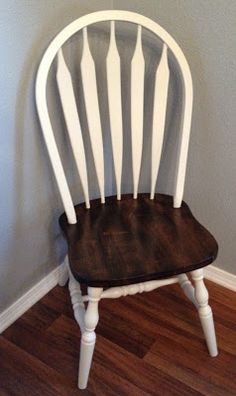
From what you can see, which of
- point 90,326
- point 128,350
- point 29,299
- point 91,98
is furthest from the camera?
point 29,299

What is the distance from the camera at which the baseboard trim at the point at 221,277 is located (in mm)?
1329

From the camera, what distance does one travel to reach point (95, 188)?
1.33 m

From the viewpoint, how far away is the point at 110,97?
1.04 metres

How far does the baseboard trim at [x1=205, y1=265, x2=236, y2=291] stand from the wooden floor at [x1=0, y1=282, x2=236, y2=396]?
35 millimetres

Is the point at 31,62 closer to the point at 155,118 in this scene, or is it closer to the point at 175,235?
the point at 155,118

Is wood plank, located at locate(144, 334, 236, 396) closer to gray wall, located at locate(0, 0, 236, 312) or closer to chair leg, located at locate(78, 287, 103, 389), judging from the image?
chair leg, located at locate(78, 287, 103, 389)

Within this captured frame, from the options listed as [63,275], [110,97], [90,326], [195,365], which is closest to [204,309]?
[195,365]

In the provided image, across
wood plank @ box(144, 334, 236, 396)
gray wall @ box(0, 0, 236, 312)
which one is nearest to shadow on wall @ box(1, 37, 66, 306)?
gray wall @ box(0, 0, 236, 312)

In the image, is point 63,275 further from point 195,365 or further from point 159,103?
point 159,103

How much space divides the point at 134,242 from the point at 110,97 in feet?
1.35

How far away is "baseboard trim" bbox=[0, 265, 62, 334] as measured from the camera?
118cm

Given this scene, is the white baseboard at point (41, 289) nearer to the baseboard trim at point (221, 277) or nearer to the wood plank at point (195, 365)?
the baseboard trim at point (221, 277)

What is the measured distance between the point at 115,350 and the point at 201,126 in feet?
2.42

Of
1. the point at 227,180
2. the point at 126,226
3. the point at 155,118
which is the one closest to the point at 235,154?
the point at 227,180
